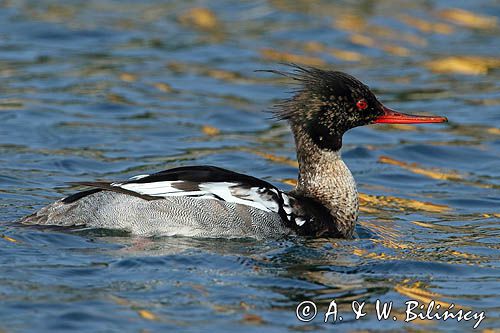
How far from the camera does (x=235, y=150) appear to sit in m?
13.3

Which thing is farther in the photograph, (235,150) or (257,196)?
(235,150)

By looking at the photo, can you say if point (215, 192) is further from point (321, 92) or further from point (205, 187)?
point (321, 92)

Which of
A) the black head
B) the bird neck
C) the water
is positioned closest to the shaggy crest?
the black head

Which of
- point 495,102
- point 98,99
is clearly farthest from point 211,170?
Result: point 495,102

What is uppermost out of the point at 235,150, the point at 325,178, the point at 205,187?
the point at 205,187

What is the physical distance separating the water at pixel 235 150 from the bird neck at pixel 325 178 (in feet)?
1.21

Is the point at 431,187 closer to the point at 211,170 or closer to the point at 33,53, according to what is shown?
the point at 211,170

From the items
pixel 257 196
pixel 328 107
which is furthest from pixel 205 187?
pixel 328 107

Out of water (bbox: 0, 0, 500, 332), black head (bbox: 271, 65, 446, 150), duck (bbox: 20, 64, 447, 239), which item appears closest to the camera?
water (bbox: 0, 0, 500, 332)

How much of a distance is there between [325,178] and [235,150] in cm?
373

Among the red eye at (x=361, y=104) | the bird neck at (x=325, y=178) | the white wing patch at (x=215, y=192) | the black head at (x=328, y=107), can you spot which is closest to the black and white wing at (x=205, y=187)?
the white wing patch at (x=215, y=192)

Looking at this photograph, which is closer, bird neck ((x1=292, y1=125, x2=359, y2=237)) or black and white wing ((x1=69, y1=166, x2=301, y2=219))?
black and white wing ((x1=69, y1=166, x2=301, y2=219))

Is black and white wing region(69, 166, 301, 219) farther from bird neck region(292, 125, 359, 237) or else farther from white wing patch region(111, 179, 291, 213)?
bird neck region(292, 125, 359, 237)

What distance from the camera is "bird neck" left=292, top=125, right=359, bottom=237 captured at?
966cm
